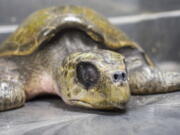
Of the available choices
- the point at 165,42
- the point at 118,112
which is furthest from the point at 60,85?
the point at 165,42

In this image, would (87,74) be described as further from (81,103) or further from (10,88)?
(10,88)

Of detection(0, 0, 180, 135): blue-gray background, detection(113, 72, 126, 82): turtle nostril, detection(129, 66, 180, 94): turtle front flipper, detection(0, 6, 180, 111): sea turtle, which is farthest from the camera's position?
detection(129, 66, 180, 94): turtle front flipper

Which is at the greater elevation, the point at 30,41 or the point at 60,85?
the point at 30,41

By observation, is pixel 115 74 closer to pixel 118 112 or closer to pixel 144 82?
pixel 118 112

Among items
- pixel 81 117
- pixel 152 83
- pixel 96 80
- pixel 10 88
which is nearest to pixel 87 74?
pixel 96 80

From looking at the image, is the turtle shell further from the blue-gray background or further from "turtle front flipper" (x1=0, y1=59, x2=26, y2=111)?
the blue-gray background

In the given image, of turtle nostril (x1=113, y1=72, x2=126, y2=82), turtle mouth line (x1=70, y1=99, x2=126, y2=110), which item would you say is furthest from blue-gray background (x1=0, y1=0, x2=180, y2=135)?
turtle nostril (x1=113, y1=72, x2=126, y2=82)
